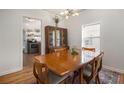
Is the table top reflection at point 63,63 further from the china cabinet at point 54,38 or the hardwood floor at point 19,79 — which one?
the china cabinet at point 54,38

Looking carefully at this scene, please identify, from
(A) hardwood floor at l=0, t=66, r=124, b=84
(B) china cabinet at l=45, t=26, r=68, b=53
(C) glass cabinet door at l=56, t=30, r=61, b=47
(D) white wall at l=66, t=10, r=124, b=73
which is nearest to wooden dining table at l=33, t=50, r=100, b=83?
(A) hardwood floor at l=0, t=66, r=124, b=84

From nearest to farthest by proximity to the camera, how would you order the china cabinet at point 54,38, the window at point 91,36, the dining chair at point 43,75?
the dining chair at point 43,75 → the window at point 91,36 → the china cabinet at point 54,38

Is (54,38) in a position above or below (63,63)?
above

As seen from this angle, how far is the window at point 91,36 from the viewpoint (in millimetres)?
2572

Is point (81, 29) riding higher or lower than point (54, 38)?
higher

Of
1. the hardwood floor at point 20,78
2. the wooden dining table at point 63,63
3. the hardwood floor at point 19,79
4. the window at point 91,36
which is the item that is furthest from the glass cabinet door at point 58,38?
the wooden dining table at point 63,63

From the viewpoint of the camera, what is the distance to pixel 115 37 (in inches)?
88.9

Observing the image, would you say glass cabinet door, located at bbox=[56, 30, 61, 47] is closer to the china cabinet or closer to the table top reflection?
the china cabinet

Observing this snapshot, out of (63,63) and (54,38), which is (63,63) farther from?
(54,38)

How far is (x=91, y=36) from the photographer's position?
8.61ft

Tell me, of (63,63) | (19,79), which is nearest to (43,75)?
(63,63)

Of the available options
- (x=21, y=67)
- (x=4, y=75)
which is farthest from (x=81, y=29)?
(x=4, y=75)
